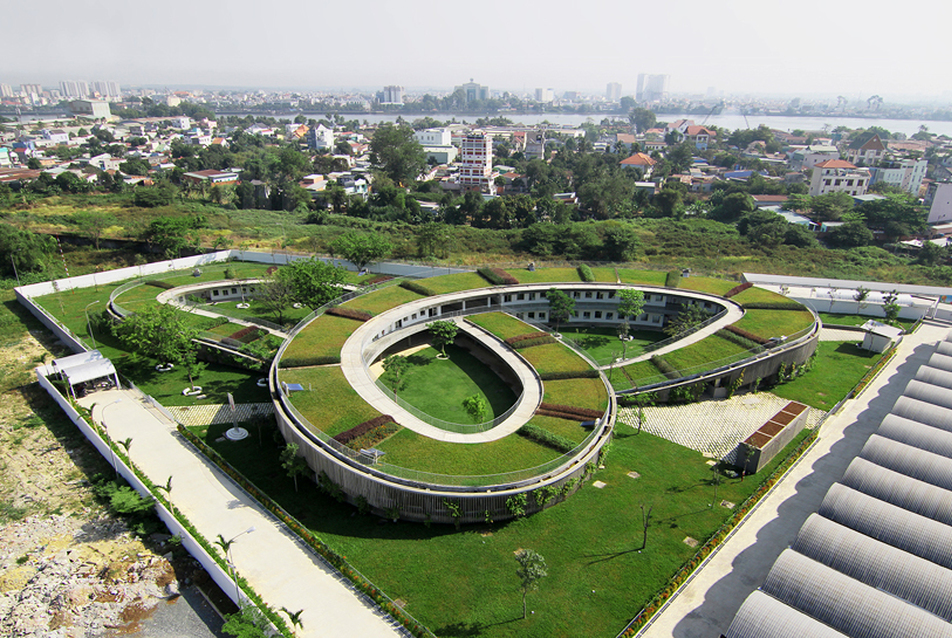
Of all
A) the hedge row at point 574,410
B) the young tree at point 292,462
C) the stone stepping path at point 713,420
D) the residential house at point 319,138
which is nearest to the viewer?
the young tree at point 292,462

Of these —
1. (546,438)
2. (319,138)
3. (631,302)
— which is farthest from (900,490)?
(319,138)

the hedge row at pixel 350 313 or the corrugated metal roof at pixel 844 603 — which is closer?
the corrugated metal roof at pixel 844 603

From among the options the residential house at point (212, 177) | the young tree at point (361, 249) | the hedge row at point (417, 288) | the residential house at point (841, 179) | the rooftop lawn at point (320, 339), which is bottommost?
the rooftop lawn at point (320, 339)

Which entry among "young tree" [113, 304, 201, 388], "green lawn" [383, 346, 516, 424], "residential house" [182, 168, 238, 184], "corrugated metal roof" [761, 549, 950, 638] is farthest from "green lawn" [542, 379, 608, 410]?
"residential house" [182, 168, 238, 184]

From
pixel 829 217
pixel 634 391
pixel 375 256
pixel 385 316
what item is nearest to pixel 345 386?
pixel 385 316

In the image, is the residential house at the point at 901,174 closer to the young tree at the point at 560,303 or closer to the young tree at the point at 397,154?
the young tree at the point at 397,154

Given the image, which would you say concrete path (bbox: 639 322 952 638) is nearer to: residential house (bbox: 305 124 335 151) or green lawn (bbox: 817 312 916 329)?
green lawn (bbox: 817 312 916 329)

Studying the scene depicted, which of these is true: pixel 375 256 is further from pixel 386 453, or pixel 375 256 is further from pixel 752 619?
pixel 752 619

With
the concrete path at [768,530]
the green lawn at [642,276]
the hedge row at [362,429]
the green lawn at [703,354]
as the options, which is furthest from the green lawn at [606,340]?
the hedge row at [362,429]
